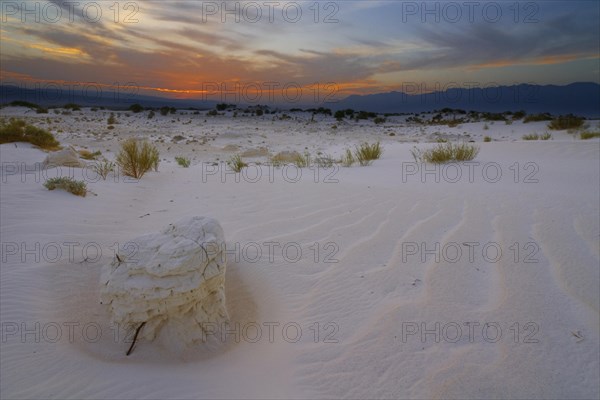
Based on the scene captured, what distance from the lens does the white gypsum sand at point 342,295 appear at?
199 centimetres

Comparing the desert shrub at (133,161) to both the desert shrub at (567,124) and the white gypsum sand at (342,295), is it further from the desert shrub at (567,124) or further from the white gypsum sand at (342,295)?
the desert shrub at (567,124)

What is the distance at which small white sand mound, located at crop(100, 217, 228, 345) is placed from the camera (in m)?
2.12

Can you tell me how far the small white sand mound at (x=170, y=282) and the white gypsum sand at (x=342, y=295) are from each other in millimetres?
164

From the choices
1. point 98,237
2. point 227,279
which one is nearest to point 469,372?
point 227,279

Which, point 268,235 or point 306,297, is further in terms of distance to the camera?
point 268,235

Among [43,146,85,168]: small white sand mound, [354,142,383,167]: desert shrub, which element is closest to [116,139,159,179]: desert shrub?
[43,146,85,168]: small white sand mound

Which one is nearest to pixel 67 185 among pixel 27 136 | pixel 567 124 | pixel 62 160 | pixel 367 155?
pixel 62 160

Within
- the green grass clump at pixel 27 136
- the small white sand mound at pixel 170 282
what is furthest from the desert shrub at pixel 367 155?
the green grass clump at pixel 27 136

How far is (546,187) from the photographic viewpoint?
496 cm

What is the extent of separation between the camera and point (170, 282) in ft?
6.94

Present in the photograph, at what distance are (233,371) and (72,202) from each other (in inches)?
145

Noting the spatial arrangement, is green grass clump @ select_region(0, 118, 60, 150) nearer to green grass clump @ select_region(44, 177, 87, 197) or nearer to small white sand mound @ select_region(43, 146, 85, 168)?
small white sand mound @ select_region(43, 146, 85, 168)

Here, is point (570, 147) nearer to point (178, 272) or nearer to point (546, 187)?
point (546, 187)

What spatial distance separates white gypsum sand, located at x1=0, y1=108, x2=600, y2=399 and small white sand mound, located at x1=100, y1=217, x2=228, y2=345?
164 mm
